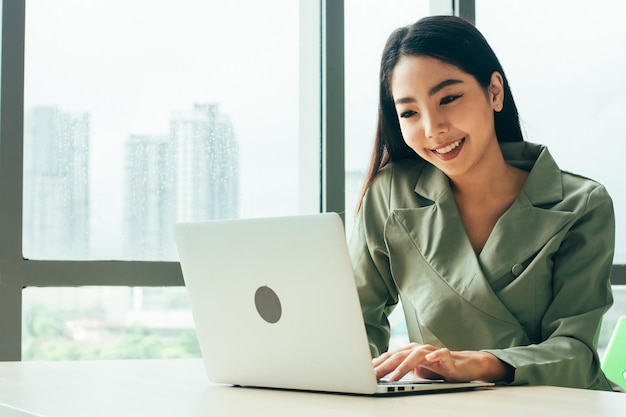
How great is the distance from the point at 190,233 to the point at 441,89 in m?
0.76

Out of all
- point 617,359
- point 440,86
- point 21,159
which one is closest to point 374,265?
point 440,86

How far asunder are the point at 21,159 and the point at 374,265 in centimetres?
103

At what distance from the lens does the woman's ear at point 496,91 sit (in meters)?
1.83

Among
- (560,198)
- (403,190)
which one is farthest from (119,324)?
(560,198)

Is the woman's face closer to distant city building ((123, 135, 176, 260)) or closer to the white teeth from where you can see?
the white teeth

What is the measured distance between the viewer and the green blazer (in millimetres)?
1591

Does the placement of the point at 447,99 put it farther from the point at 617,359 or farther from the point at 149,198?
the point at 149,198

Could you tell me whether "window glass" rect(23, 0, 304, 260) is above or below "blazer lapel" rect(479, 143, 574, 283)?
above

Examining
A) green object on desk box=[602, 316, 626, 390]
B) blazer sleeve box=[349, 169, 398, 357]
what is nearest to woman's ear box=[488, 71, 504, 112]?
blazer sleeve box=[349, 169, 398, 357]

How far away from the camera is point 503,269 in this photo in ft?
5.52

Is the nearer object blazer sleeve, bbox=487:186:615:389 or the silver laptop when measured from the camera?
the silver laptop

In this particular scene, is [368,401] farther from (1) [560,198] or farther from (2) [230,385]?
(1) [560,198]

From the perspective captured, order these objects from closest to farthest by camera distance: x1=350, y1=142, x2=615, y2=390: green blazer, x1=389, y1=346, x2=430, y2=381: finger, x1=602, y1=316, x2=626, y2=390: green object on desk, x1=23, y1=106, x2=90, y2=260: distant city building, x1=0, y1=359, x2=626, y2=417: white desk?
x1=0, y1=359, x2=626, y2=417: white desk < x1=389, y1=346, x2=430, y2=381: finger < x1=350, y1=142, x2=615, y2=390: green blazer < x1=602, y1=316, x2=626, y2=390: green object on desk < x1=23, y1=106, x2=90, y2=260: distant city building

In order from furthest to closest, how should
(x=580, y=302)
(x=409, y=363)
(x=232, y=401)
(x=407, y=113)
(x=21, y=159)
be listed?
(x=21, y=159) → (x=407, y=113) → (x=580, y=302) → (x=409, y=363) → (x=232, y=401)
